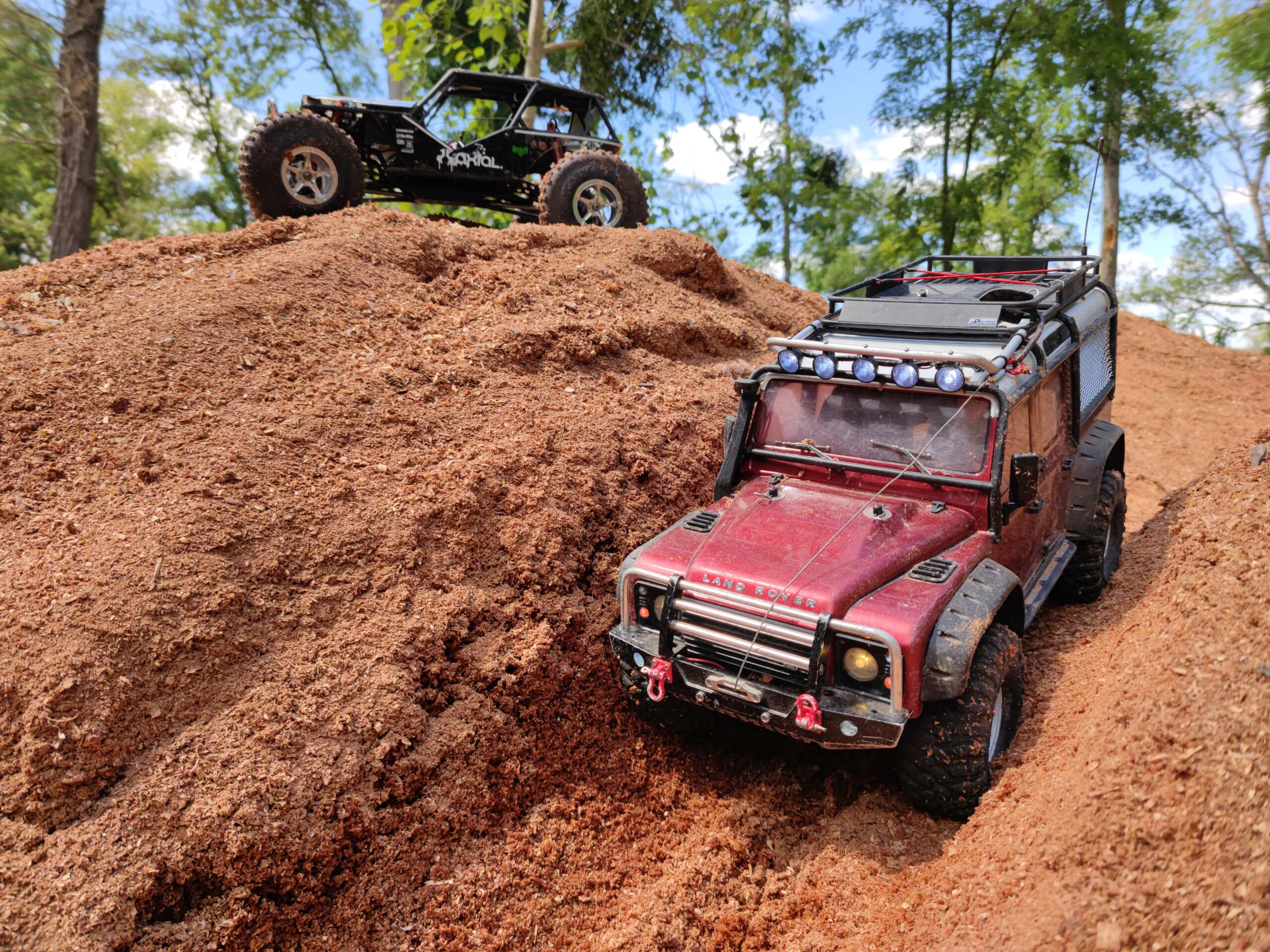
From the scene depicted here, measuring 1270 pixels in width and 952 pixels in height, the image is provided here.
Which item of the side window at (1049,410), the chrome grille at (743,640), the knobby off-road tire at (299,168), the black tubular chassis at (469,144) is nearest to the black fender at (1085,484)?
the side window at (1049,410)

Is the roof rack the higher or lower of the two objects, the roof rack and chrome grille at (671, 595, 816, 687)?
the higher

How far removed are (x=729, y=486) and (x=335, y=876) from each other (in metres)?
2.97

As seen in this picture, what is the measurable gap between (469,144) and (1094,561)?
737 centimetres

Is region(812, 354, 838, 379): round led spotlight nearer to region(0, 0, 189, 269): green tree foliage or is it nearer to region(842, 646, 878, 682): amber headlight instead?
region(842, 646, 878, 682): amber headlight

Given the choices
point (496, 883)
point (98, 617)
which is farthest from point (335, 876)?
point (98, 617)

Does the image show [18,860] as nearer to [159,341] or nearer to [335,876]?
[335,876]

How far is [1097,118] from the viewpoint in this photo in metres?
15.1

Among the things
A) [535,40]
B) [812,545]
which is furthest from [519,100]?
[812,545]

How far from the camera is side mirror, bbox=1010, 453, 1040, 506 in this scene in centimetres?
425

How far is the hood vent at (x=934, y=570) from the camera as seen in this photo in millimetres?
3904

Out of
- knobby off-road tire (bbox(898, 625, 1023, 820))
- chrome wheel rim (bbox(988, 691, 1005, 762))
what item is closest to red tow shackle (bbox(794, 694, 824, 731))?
knobby off-road tire (bbox(898, 625, 1023, 820))

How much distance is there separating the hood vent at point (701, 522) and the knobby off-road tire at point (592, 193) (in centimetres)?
553

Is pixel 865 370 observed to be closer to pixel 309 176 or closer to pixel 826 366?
pixel 826 366

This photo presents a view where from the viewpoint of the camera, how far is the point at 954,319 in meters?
5.14
